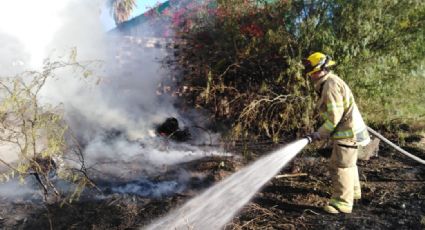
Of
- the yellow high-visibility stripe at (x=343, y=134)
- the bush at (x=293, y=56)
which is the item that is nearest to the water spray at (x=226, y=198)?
the yellow high-visibility stripe at (x=343, y=134)

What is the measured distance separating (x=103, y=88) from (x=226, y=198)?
5.53 metres

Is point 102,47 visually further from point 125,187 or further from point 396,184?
point 396,184

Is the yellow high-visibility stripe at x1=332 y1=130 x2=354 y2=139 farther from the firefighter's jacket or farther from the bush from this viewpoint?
the bush

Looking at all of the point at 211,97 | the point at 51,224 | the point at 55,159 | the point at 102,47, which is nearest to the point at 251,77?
the point at 211,97

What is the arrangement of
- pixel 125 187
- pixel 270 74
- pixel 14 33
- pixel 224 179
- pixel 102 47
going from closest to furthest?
pixel 125 187
pixel 224 179
pixel 270 74
pixel 14 33
pixel 102 47

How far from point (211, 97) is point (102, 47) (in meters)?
5.42

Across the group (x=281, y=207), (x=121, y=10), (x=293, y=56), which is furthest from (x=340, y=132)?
(x=121, y=10)

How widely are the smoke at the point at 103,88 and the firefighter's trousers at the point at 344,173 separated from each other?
2.71 metres

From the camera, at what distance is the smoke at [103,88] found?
22.3ft

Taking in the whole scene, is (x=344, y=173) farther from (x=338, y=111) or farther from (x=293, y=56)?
(x=293, y=56)

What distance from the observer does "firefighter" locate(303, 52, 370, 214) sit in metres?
4.23

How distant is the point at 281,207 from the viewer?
180 inches

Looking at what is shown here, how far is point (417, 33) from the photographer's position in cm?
578

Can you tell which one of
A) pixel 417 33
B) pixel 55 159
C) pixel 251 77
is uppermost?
pixel 417 33
